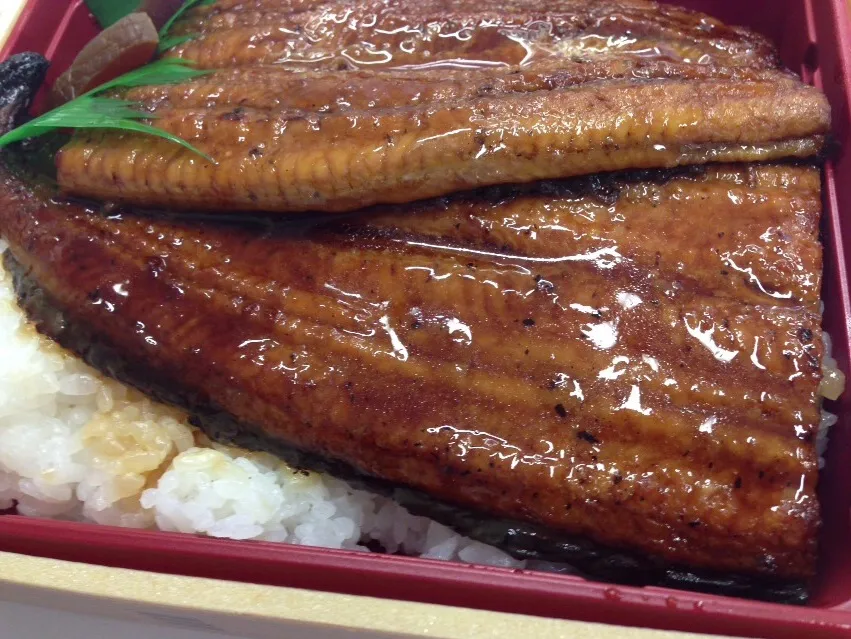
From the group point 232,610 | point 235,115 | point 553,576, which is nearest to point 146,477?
point 232,610

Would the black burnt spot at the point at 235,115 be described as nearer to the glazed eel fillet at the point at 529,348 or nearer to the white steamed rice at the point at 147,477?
the glazed eel fillet at the point at 529,348

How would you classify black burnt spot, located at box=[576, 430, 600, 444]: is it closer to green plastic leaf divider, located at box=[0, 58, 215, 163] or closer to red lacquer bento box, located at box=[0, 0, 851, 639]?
red lacquer bento box, located at box=[0, 0, 851, 639]

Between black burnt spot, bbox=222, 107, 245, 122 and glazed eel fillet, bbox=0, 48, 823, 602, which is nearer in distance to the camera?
glazed eel fillet, bbox=0, 48, 823, 602

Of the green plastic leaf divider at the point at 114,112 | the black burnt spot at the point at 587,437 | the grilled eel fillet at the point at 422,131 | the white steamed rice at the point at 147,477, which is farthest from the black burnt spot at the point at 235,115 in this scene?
the black burnt spot at the point at 587,437

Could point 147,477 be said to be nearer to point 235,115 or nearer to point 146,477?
point 146,477

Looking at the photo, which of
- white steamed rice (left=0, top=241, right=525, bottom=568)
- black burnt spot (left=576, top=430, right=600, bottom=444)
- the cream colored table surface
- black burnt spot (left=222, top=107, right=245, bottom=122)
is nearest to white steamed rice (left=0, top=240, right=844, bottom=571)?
white steamed rice (left=0, top=241, right=525, bottom=568)

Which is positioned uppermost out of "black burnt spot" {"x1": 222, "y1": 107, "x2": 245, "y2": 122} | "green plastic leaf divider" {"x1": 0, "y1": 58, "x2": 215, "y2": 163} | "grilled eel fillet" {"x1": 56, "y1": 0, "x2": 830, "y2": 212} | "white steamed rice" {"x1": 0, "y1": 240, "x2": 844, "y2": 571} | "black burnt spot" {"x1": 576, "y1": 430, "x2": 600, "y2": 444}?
"green plastic leaf divider" {"x1": 0, "y1": 58, "x2": 215, "y2": 163}

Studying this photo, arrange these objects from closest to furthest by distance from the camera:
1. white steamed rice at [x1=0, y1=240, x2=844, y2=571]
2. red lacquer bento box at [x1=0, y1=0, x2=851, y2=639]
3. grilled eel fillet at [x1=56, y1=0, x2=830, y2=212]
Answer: red lacquer bento box at [x1=0, y1=0, x2=851, y2=639], grilled eel fillet at [x1=56, y1=0, x2=830, y2=212], white steamed rice at [x1=0, y1=240, x2=844, y2=571]
